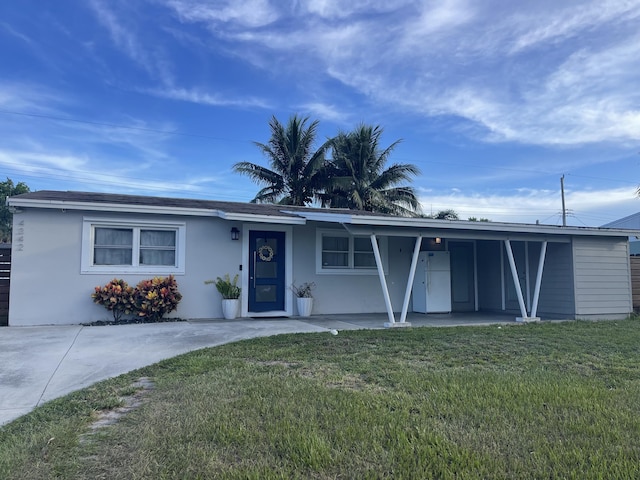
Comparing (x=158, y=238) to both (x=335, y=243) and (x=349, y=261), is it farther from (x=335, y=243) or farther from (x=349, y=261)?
(x=349, y=261)

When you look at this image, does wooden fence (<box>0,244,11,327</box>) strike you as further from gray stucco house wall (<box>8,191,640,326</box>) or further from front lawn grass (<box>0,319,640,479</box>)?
front lawn grass (<box>0,319,640,479</box>)

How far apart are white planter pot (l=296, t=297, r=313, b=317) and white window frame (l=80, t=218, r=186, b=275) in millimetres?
2711

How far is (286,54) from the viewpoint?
14.1 m

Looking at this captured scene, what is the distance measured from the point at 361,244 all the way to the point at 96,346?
6.74 meters

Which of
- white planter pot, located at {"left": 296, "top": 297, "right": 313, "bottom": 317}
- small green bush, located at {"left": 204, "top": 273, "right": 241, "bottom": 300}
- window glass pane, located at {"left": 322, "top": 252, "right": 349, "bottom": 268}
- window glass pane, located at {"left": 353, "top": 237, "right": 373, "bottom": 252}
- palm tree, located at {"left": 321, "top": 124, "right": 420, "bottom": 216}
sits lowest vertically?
white planter pot, located at {"left": 296, "top": 297, "right": 313, "bottom": 317}

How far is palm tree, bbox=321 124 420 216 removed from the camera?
24.0m

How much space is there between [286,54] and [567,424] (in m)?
13.1

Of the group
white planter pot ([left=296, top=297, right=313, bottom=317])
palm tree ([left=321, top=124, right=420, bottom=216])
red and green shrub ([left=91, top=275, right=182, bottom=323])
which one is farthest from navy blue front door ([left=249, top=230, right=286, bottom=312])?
palm tree ([left=321, top=124, right=420, bottom=216])

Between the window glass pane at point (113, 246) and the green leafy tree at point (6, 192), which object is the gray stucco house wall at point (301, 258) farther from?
the green leafy tree at point (6, 192)

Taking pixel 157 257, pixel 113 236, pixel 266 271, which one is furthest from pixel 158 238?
pixel 266 271

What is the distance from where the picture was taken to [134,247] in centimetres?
946

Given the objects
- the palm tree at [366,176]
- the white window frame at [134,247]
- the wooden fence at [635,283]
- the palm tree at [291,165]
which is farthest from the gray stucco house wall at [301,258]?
the palm tree at [291,165]

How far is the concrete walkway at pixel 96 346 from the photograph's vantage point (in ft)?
15.6

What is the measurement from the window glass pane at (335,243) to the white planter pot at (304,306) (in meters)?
1.43
